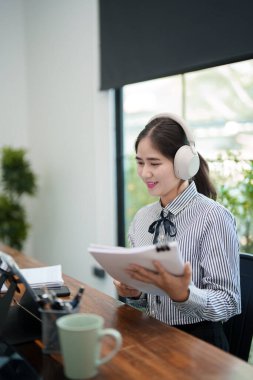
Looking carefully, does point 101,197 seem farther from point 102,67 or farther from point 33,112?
point 33,112

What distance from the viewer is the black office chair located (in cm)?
139

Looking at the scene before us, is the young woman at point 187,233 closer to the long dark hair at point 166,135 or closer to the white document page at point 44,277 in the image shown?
the long dark hair at point 166,135

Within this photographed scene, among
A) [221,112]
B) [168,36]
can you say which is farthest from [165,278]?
[168,36]

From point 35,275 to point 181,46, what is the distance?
5.03 feet

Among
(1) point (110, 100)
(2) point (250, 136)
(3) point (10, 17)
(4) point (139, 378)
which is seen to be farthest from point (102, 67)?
(4) point (139, 378)

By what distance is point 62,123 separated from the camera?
373cm

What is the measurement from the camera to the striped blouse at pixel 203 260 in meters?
1.29

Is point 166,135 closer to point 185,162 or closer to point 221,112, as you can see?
point 185,162

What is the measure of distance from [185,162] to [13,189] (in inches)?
105

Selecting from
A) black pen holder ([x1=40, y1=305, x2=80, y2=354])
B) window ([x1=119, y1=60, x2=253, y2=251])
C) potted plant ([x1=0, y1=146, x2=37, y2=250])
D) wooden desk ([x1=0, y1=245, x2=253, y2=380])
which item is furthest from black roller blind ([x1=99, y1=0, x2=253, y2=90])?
black pen holder ([x1=40, y1=305, x2=80, y2=354])

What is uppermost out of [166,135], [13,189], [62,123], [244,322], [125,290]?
[62,123]

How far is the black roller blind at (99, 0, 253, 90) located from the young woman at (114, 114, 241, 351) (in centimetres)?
81

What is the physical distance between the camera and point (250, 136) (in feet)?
7.52

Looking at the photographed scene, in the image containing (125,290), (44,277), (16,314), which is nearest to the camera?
(16,314)
